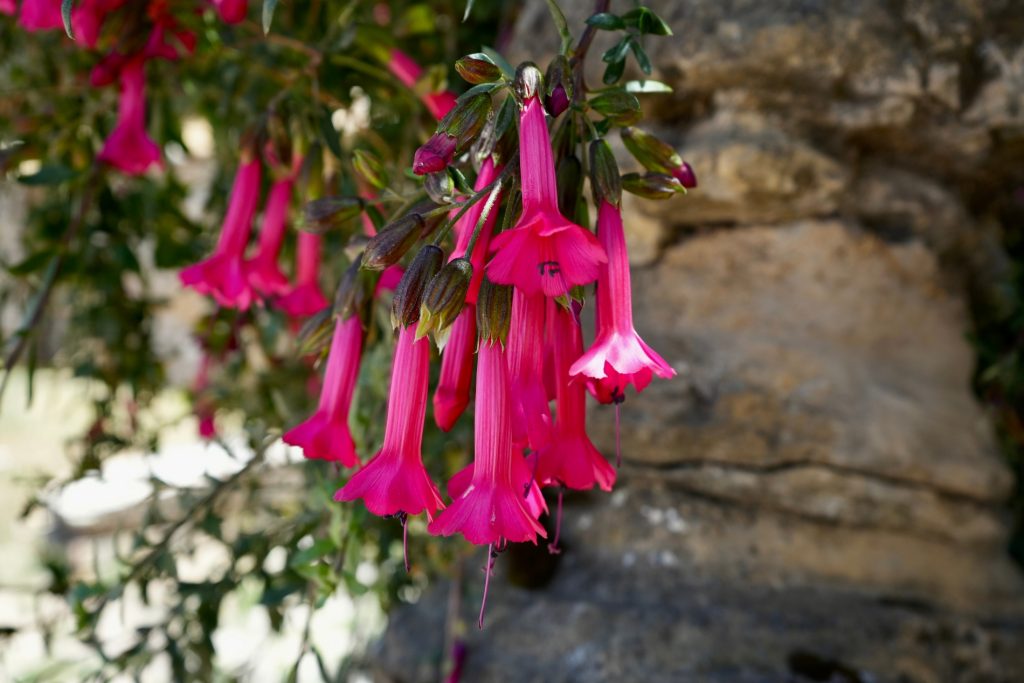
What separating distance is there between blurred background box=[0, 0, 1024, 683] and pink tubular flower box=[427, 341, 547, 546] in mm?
414

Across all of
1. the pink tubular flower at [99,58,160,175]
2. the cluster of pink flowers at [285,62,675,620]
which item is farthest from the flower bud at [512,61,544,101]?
the pink tubular flower at [99,58,160,175]

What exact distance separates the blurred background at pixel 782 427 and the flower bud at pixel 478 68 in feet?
1.77

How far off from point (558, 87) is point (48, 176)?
0.88 meters

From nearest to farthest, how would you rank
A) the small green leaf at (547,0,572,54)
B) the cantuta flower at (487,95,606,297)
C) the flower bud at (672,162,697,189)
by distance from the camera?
1. the cantuta flower at (487,95,606,297)
2. the small green leaf at (547,0,572,54)
3. the flower bud at (672,162,697,189)

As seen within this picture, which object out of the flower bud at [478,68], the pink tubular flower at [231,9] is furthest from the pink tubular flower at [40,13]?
the flower bud at [478,68]

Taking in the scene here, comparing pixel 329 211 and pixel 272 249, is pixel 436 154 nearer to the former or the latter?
pixel 329 211

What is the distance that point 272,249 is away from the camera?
3.99 ft

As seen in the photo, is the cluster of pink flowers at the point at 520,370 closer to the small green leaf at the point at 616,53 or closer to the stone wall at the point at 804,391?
the small green leaf at the point at 616,53

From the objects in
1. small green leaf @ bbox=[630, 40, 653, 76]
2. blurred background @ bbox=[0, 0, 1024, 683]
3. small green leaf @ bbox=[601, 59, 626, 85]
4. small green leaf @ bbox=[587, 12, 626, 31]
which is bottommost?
blurred background @ bbox=[0, 0, 1024, 683]

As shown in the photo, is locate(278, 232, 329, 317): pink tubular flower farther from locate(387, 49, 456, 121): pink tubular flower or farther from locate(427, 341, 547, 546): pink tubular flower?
locate(427, 341, 547, 546): pink tubular flower

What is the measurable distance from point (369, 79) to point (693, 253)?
578 mm

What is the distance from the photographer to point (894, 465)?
1384 mm

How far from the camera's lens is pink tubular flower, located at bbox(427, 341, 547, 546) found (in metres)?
0.75

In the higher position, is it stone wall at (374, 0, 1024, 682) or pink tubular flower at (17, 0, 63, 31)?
pink tubular flower at (17, 0, 63, 31)
